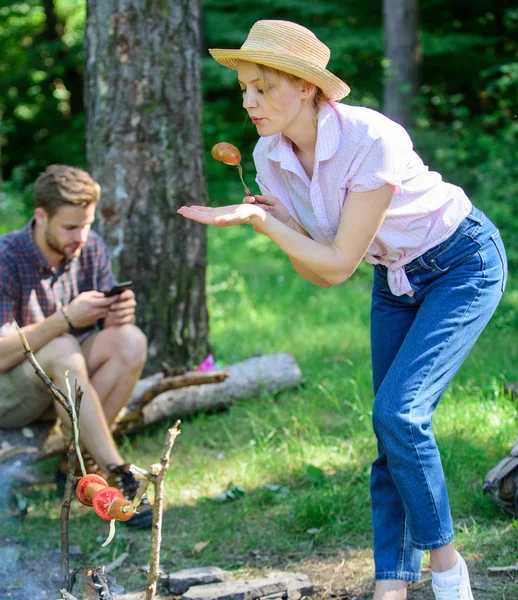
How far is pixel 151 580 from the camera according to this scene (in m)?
1.78

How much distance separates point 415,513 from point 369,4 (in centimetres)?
1191

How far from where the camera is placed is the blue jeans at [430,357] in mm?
2250

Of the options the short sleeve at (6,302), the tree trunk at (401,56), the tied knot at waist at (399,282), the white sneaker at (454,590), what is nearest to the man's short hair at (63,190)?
the short sleeve at (6,302)

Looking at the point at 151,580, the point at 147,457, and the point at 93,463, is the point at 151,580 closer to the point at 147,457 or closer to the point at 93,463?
the point at 93,463

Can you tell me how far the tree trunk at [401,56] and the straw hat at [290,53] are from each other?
859 centimetres

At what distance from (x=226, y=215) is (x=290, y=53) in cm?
54

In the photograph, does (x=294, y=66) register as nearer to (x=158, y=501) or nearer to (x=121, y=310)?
(x=158, y=501)

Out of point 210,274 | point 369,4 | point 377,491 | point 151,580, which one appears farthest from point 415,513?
point 369,4

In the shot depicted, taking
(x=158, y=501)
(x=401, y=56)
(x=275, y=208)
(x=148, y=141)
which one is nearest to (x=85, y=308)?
(x=148, y=141)

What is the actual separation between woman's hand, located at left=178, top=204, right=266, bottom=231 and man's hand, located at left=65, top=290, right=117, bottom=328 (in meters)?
1.61

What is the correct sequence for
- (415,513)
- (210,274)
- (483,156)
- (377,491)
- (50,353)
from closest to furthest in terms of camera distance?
(415,513)
(377,491)
(50,353)
(210,274)
(483,156)

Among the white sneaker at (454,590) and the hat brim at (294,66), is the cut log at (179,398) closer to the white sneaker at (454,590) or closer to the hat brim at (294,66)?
the white sneaker at (454,590)

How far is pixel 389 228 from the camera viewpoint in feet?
7.63

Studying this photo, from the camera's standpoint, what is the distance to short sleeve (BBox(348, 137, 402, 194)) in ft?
7.13
